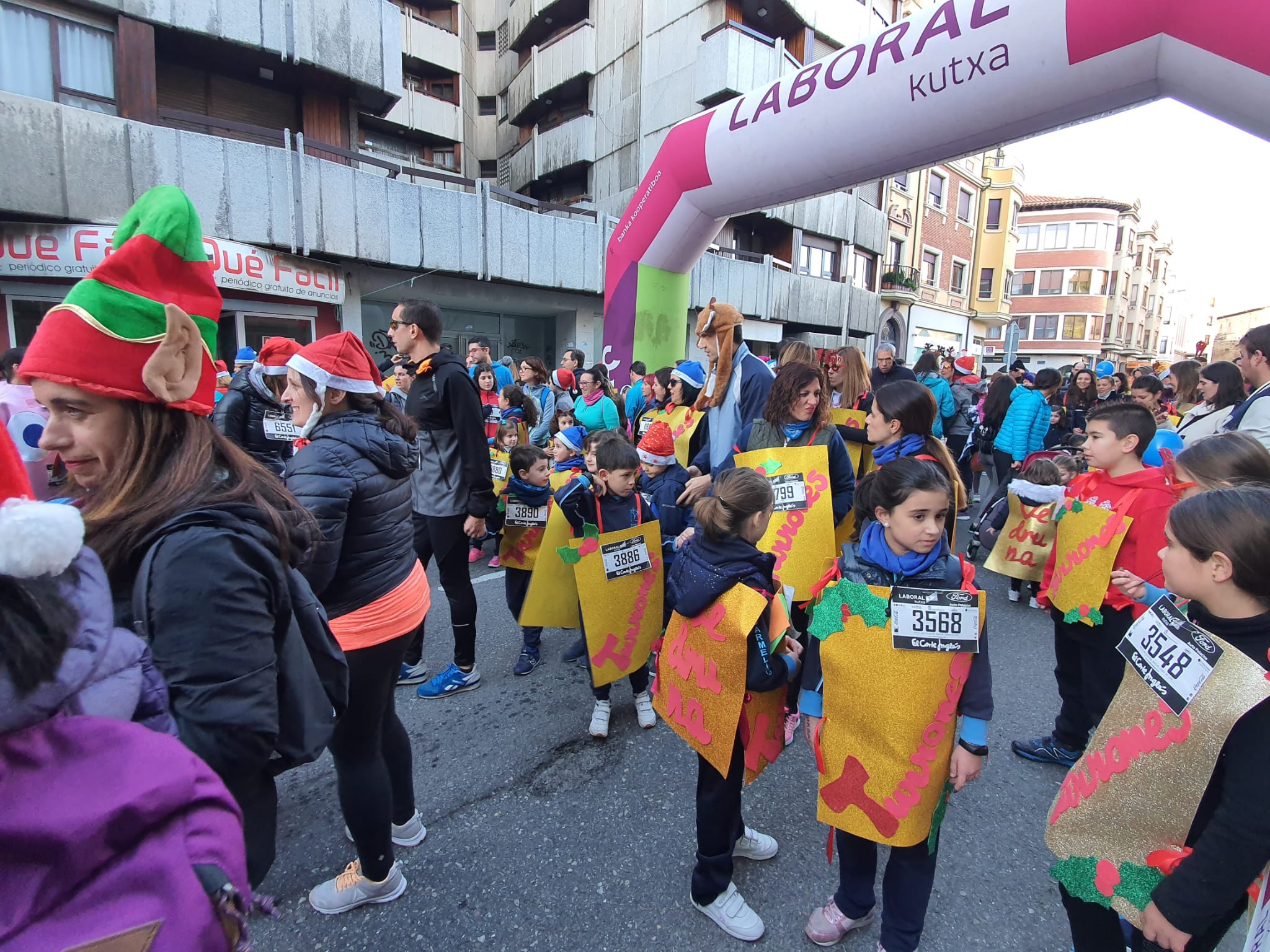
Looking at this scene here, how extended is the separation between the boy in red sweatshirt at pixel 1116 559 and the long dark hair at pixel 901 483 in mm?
1199

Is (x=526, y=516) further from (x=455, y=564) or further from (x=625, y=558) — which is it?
(x=625, y=558)

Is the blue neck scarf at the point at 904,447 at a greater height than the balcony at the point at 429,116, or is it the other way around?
the balcony at the point at 429,116

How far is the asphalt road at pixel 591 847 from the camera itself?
2057 millimetres

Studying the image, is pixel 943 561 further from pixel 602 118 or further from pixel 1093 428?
pixel 602 118

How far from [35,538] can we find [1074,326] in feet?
176

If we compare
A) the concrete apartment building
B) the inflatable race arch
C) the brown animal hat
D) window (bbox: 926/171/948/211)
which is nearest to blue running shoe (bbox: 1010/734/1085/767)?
the brown animal hat

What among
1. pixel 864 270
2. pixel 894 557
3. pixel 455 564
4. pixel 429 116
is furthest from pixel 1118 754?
pixel 864 270

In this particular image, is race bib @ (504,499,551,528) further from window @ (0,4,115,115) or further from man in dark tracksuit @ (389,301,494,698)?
window @ (0,4,115,115)

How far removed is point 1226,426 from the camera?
3.50 meters

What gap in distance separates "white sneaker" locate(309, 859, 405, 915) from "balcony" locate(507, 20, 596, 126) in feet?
78.3

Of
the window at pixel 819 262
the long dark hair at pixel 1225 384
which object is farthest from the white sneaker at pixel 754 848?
the window at pixel 819 262

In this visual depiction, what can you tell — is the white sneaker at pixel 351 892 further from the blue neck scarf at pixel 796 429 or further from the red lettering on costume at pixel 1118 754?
the blue neck scarf at pixel 796 429

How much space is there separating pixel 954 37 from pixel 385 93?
1312cm

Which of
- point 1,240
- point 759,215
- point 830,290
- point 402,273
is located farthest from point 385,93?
point 830,290
